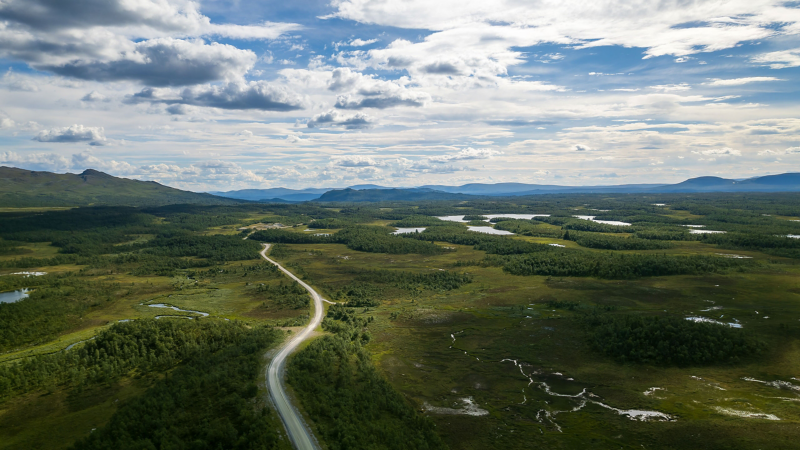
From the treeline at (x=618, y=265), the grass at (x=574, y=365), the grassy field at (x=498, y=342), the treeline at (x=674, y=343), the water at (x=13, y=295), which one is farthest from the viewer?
the treeline at (x=618, y=265)

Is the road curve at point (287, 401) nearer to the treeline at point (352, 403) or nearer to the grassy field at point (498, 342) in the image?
the treeline at point (352, 403)

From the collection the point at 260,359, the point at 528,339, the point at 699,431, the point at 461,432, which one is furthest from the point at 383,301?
the point at 699,431

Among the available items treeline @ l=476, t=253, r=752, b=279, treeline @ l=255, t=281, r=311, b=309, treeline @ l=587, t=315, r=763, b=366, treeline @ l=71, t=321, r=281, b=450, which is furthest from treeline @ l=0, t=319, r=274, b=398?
treeline @ l=476, t=253, r=752, b=279

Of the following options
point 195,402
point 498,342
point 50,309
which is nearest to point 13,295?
point 50,309

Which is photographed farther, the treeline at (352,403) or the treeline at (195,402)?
the treeline at (352,403)

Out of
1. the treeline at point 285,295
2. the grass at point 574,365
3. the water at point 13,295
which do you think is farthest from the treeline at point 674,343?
the water at point 13,295

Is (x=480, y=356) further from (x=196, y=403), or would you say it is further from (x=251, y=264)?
(x=251, y=264)

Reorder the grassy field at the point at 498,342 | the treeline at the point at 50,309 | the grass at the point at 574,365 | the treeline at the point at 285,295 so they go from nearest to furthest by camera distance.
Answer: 1. the grass at the point at 574,365
2. the grassy field at the point at 498,342
3. the treeline at the point at 50,309
4. the treeline at the point at 285,295
